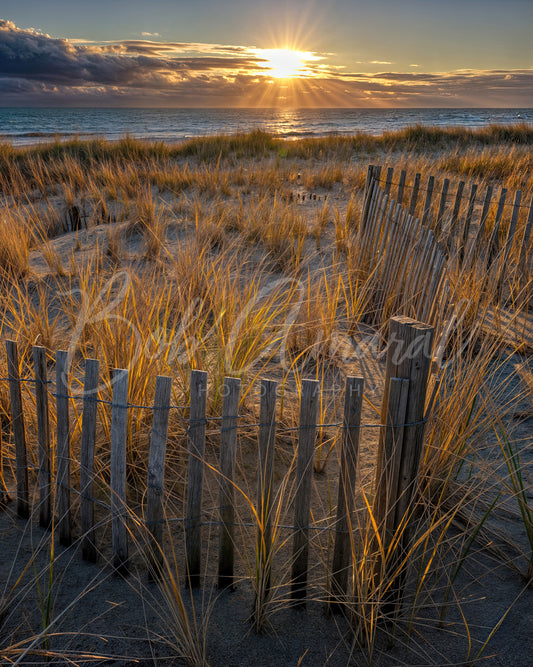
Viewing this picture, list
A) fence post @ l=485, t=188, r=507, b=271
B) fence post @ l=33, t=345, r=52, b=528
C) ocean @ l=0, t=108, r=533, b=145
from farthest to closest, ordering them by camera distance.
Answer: ocean @ l=0, t=108, r=533, b=145 → fence post @ l=485, t=188, r=507, b=271 → fence post @ l=33, t=345, r=52, b=528

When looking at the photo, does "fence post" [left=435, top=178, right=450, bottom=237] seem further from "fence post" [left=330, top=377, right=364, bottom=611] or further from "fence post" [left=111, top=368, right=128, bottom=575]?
"fence post" [left=111, top=368, right=128, bottom=575]

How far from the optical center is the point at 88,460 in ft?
6.00

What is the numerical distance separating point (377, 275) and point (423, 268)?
45.5 inches

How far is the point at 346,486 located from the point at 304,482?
0.13 meters

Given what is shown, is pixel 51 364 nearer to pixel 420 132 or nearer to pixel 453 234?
pixel 453 234

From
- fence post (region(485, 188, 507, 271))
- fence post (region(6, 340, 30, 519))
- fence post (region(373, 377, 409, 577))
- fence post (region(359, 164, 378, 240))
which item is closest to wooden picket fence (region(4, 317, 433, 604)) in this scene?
fence post (region(373, 377, 409, 577))

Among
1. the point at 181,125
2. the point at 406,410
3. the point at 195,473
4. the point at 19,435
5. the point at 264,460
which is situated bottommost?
the point at 19,435

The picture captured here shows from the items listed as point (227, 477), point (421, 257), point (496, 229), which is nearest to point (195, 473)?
point (227, 477)

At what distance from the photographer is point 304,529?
168 cm

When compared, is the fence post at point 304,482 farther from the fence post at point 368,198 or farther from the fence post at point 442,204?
the fence post at point 442,204

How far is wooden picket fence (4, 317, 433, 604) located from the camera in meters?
1.54

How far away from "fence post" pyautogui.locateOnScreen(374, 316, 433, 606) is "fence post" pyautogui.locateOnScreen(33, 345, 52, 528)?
48.5 inches

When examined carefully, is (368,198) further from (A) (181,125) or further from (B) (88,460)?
(A) (181,125)

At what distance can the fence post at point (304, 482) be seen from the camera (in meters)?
1.55
